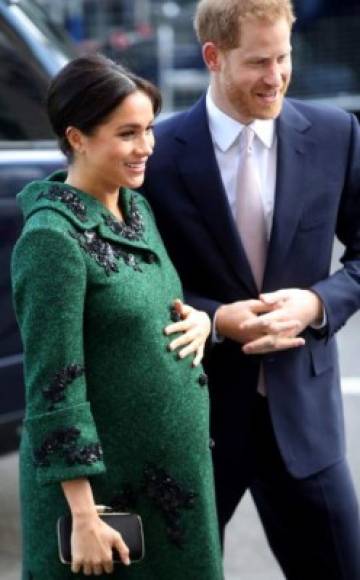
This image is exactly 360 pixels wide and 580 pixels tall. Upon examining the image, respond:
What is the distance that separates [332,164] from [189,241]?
360 mm

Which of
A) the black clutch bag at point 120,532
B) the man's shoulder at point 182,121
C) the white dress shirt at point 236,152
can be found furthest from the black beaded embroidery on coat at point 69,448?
the man's shoulder at point 182,121

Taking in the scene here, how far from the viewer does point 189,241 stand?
304cm

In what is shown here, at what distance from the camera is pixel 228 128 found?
9.92 feet

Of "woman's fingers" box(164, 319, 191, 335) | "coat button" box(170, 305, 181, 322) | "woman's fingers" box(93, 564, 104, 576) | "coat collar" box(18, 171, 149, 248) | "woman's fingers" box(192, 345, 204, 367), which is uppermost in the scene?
"coat collar" box(18, 171, 149, 248)

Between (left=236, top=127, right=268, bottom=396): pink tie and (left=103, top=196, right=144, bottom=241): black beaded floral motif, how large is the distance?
0.29 m

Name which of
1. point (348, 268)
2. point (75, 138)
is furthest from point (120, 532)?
point (348, 268)

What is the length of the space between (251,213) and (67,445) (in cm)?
75

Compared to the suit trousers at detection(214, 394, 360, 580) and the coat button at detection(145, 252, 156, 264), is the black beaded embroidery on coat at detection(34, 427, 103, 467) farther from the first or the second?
the suit trousers at detection(214, 394, 360, 580)

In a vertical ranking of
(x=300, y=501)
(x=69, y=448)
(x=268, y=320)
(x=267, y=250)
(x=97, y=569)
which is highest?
(x=267, y=250)

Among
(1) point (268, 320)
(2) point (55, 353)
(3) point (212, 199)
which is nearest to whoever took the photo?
(2) point (55, 353)

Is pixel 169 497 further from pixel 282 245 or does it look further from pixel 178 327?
pixel 282 245

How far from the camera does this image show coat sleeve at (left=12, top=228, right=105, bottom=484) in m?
2.52

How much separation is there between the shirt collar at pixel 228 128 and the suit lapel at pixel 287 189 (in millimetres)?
26

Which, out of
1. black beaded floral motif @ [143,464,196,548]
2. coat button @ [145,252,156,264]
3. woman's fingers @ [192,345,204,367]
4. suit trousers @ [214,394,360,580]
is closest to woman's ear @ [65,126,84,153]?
coat button @ [145,252,156,264]
